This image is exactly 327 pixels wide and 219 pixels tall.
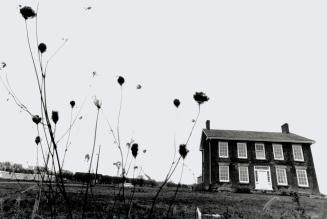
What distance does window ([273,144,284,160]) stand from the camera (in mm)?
28559

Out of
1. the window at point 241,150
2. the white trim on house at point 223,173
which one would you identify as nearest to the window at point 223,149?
the white trim on house at point 223,173

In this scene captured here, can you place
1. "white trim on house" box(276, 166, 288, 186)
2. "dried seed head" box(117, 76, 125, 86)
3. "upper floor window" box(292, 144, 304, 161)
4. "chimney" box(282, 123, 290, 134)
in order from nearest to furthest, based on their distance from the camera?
"dried seed head" box(117, 76, 125, 86), "white trim on house" box(276, 166, 288, 186), "upper floor window" box(292, 144, 304, 161), "chimney" box(282, 123, 290, 134)

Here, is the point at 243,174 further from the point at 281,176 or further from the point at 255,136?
the point at 255,136

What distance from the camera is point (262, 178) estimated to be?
2741cm

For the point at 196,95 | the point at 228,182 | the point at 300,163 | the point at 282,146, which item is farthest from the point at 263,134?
the point at 196,95

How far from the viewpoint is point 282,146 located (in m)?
29.1

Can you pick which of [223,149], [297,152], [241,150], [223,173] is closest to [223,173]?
[223,173]

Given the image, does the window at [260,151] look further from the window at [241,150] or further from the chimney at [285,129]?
the chimney at [285,129]

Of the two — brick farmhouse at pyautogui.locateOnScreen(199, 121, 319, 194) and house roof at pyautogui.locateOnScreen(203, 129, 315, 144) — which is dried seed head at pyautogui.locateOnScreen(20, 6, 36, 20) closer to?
brick farmhouse at pyautogui.locateOnScreen(199, 121, 319, 194)

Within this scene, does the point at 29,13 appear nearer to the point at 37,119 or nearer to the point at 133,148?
the point at 37,119

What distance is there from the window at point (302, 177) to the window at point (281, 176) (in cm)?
128

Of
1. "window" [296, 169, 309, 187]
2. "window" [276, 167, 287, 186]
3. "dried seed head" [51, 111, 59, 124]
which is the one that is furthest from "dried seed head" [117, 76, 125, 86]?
"window" [296, 169, 309, 187]

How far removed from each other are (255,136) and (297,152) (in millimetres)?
4417

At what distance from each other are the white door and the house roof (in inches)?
118
